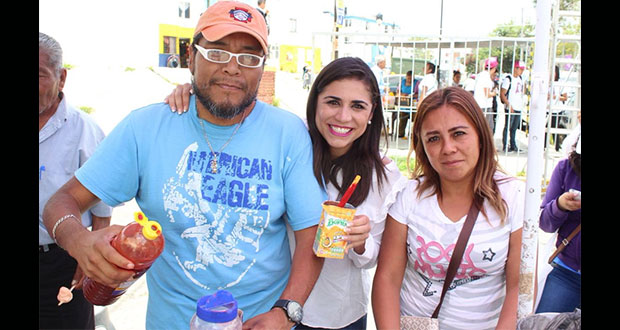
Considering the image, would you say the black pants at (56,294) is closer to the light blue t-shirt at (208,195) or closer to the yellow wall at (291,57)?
the light blue t-shirt at (208,195)

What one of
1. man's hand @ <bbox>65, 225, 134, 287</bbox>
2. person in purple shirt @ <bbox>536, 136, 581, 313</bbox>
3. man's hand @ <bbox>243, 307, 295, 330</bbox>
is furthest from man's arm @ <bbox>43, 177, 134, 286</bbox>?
person in purple shirt @ <bbox>536, 136, 581, 313</bbox>

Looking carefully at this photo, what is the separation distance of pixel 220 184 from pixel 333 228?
536 millimetres

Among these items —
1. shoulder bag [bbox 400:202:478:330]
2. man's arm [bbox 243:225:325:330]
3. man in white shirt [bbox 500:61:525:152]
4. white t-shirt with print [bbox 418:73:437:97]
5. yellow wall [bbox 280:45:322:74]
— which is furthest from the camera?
yellow wall [bbox 280:45:322:74]

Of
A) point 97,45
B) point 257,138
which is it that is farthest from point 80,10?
point 257,138

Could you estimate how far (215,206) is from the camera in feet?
6.56

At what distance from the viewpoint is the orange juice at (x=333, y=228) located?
183cm

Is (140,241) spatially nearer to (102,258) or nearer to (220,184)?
(102,258)

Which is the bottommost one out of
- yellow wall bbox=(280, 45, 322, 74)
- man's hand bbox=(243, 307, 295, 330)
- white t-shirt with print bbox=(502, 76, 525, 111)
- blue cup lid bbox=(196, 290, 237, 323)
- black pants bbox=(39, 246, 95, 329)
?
black pants bbox=(39, 246, 95, 329)

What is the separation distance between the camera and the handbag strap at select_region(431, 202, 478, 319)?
6.97 feet

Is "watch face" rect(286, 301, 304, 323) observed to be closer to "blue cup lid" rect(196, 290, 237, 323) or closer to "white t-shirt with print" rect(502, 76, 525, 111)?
"blue cup lid" rect(196, 290, 237, 323)

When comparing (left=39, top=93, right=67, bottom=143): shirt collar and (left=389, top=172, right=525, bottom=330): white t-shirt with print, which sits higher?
(left=39, top=93, right=67, bottom=143): shirt collar

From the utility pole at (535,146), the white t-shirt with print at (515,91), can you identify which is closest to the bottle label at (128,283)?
the utility pole at (535,146)

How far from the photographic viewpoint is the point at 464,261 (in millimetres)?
2133
